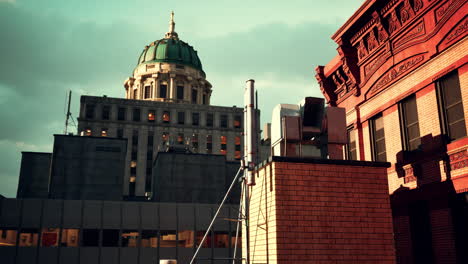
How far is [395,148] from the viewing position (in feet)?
58.9

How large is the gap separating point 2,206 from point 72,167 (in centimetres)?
2462

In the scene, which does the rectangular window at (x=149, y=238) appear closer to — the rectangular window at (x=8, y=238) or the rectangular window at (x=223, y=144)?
the rectangular window at (x=8, y=238)

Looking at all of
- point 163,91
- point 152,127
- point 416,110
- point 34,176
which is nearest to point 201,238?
point 416,110

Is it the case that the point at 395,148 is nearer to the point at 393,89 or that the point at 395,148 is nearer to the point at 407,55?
the point at 393,89

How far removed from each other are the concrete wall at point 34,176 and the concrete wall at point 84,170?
5.43 meters

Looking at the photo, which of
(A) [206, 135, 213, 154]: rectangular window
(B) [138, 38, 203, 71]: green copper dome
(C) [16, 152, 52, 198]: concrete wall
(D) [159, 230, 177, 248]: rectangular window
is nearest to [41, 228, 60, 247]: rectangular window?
(D) [159, 230, 177, 248]: rectangular window

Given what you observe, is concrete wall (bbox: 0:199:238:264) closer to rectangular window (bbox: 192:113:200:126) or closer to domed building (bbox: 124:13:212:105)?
rectangular window (bbox: 192:113:200:126)

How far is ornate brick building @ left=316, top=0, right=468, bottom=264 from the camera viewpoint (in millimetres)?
14633

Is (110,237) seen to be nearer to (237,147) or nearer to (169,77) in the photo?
(237,147)

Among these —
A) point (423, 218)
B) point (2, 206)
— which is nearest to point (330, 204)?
point (423, 218)

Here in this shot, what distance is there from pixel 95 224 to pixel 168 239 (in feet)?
22.2

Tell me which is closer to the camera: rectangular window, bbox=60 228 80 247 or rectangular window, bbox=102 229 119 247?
rectangular window, bbox=60 228 80 247

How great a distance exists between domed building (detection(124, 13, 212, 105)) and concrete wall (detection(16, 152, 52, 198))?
46216 mm

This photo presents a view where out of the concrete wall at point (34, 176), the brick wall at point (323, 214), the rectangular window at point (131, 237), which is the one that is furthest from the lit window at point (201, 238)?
the concrete wall at point (34, 176)
